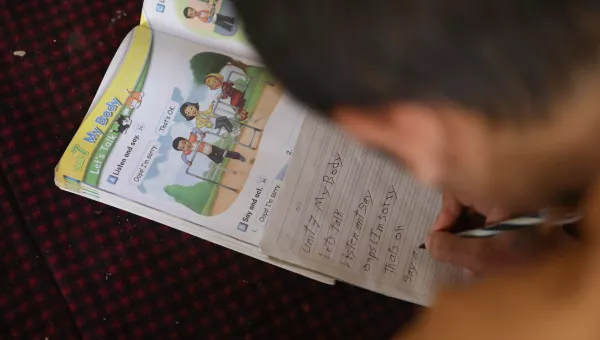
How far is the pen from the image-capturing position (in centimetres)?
Result: 38

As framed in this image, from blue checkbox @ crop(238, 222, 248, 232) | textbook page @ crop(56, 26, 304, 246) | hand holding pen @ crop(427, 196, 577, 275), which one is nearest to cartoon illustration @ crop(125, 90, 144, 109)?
textbook page @ crop(56, 26, 304, 246)

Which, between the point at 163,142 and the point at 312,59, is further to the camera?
the point at 163,142

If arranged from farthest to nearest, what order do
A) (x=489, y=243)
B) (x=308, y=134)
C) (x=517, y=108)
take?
(x=308, y=134), (x=489, y=243), (x=517, y=108)

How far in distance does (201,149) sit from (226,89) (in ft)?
0.22

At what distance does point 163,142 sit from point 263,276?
6.3 inches

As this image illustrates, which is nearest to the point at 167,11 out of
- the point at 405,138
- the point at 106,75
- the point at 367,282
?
the point at 106,75

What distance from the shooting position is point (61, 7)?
645 millimetres

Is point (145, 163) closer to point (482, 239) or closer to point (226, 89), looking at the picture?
point (226, 89)

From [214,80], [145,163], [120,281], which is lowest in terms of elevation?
[120,281]

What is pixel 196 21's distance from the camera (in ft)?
2.02

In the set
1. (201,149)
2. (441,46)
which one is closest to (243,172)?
(201,149)

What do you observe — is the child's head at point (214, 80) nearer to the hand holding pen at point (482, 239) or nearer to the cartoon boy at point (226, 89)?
the cartoon boy at point (226, 89)

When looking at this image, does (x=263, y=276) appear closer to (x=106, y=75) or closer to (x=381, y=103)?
(x=106, y=75)

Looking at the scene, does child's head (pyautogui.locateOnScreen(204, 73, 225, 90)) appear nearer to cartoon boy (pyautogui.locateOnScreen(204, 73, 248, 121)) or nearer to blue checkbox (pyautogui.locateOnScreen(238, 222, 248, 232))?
cartoon boy (pyautogui.locateOnScreen(204, 73, 248, 121))
